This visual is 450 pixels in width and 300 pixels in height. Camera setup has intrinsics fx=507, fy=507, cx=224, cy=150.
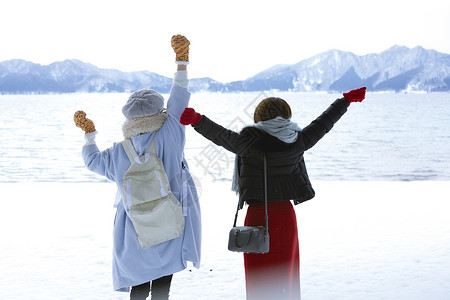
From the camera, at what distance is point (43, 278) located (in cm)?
430

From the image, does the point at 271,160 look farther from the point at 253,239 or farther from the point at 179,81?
the point at 179,81

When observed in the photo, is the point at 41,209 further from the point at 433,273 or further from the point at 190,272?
the point at 433,273

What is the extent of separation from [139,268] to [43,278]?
6.76ft

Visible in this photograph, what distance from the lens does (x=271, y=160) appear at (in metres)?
2.65

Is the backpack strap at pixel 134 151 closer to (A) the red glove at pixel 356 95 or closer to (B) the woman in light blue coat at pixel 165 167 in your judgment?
(B) the woman in light blue coat at pixel 165 167

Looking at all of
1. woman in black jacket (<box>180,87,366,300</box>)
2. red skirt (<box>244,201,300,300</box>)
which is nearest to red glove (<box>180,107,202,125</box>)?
woman in black jacket (<box>180,87,366,300</box>)

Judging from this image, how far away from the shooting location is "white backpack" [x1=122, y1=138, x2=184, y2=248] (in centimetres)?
257

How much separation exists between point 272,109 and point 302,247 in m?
2.81

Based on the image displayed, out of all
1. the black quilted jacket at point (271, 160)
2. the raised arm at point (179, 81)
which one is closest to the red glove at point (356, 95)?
the black quilted jacket at point (271, 160)

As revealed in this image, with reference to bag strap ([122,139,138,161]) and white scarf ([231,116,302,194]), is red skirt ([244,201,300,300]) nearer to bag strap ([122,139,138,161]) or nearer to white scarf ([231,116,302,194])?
white scarf ([231,116,302,194])

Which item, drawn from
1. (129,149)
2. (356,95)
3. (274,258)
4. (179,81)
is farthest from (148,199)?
(356,95)

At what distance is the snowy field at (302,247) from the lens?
3.96m

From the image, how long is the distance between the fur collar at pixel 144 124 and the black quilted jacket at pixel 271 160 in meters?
0.27

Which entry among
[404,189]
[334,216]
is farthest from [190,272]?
[404,189]
